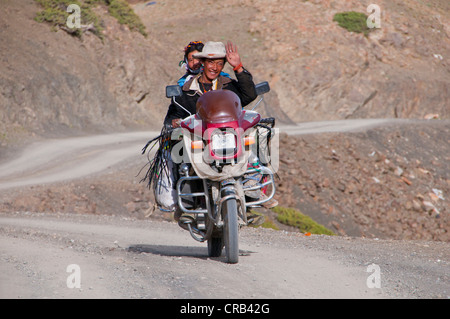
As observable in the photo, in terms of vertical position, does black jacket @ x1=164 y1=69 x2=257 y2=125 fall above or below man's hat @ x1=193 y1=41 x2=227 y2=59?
below

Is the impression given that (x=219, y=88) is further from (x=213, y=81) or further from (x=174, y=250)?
(x=174, y=250)

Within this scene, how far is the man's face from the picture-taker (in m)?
8.16

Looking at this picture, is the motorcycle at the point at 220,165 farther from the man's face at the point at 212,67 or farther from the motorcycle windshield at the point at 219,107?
the man's face at the point at 212,67

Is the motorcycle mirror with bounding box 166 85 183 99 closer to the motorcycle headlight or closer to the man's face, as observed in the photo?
the man's face

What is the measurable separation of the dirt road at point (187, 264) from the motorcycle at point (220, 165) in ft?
1.72

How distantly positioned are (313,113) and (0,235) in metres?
44.6

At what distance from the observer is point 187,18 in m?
62.2

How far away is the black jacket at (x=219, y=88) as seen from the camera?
8.09 meters

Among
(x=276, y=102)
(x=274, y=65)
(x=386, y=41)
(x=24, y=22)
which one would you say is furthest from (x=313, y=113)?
(x=24, y=22)

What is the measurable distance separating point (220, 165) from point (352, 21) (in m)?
57.9

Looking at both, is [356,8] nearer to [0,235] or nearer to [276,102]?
[276,102]

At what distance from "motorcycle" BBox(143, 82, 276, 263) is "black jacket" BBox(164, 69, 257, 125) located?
0.15 metres

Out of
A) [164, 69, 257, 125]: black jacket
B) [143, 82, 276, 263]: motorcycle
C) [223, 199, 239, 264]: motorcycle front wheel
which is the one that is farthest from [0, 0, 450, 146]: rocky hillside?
[223, 199, 239, 264]: motorcycle front wheel

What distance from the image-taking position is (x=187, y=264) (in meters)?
7.65
